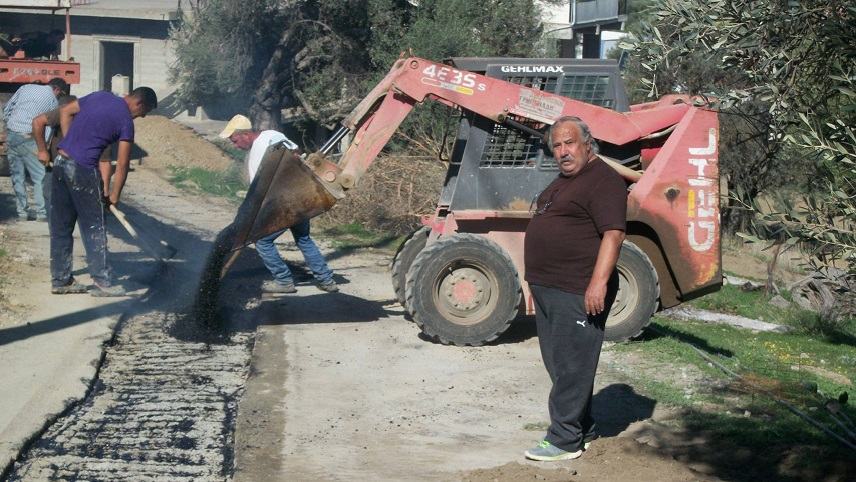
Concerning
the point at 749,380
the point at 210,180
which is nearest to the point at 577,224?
the point at 749,380

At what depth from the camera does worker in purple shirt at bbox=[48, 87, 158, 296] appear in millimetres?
9883

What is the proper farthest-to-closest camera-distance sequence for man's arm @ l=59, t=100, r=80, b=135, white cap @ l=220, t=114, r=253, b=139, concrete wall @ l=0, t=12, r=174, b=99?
concrete wall @ l=0, t=12, r=174, b=99
white cap @ l=220, t=114, r=253, b=139
man's arm @ l=59, t=100, r=80, b=135

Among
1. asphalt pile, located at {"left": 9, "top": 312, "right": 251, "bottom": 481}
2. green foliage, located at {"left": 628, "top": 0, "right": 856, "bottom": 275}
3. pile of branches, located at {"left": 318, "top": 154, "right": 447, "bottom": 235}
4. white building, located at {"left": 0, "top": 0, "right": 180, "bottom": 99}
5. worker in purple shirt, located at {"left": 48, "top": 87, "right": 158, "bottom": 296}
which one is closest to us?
green foliage, located at {"left": 628, "top": 0, "right": 856, "bottom": 275}

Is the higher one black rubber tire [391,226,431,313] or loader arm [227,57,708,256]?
loader arm [227,57,708,256]

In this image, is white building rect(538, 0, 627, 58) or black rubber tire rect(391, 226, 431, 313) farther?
white building rect(538, 0, 627, 58)

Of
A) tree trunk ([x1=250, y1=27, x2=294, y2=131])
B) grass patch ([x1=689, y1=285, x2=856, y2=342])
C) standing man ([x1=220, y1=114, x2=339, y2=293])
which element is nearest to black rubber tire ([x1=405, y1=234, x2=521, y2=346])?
standing man ([x1=220, y1=114, x2=339, y2=293])

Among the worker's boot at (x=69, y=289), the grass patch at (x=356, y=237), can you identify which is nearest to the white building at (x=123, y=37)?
the grass patch at (x=356, y=237)

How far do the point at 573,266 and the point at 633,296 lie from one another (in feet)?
10.9

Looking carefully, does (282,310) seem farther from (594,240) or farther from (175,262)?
(594,240)

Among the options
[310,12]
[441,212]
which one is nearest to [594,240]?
[441,212]

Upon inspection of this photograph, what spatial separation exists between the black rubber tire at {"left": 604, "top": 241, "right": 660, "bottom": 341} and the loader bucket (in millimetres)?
2422

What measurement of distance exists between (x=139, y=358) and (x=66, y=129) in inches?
130

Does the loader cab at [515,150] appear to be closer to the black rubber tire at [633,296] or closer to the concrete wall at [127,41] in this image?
the black rubber tire at [633,296]

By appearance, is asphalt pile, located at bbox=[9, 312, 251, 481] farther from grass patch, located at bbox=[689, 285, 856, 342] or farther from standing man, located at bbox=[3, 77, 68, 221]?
grass patch, located at bbox=[689, 285, 856, 342]
